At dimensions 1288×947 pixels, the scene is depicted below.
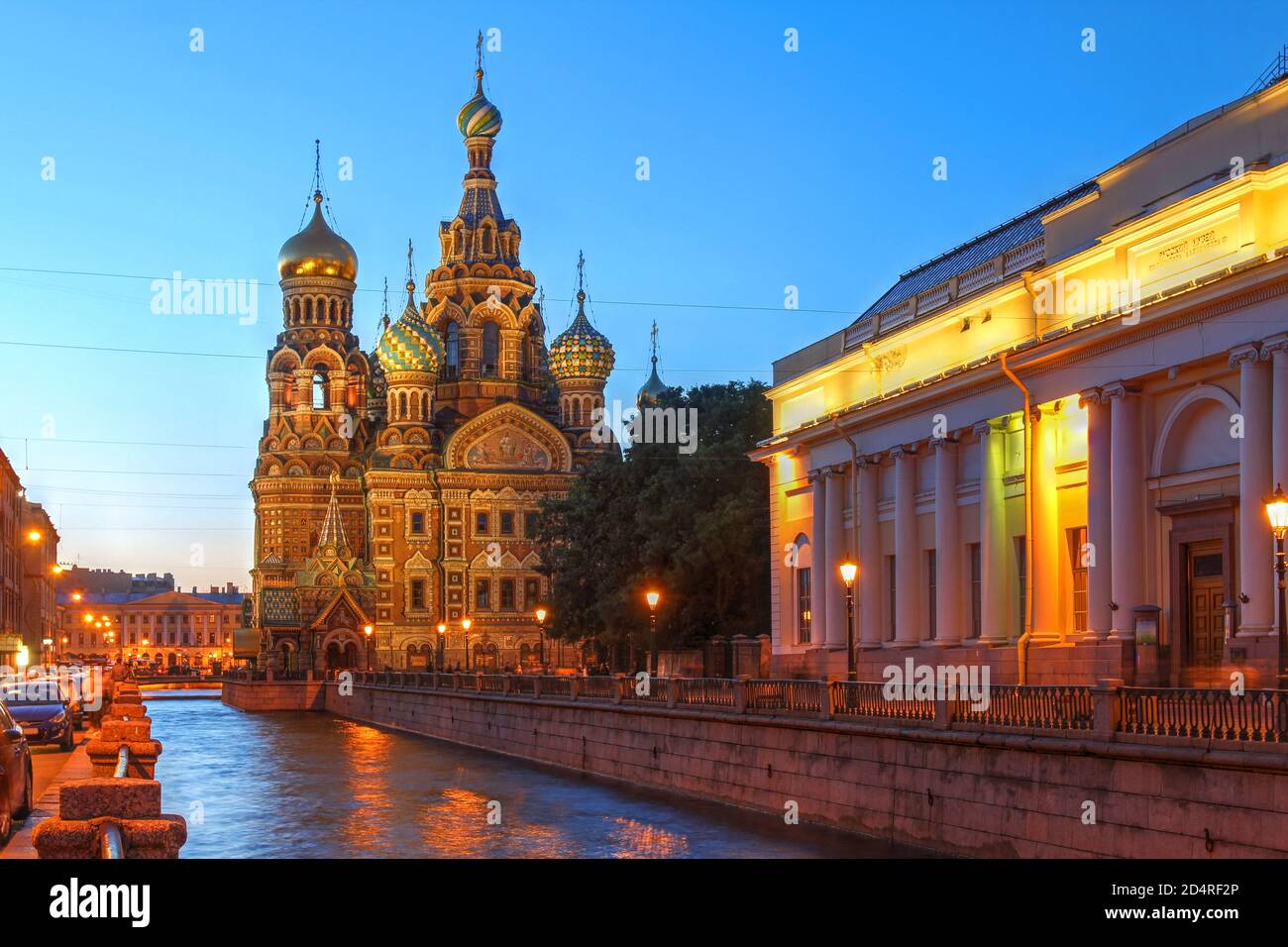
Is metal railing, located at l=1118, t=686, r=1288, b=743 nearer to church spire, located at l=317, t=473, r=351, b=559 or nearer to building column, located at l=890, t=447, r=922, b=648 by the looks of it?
building column, located at l=890, t=447, r=922, b=648

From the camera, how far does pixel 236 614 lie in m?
199

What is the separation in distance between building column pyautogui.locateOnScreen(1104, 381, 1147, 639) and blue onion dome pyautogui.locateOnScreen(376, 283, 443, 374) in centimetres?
7404

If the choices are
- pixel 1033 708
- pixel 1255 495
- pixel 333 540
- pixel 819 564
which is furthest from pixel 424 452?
pixel 1033 708

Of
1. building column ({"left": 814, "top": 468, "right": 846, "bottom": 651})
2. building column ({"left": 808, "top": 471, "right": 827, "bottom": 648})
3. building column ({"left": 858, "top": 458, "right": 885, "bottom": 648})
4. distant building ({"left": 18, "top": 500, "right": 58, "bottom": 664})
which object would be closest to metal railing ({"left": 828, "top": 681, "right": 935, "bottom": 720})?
building column ({"left": 858, "top": 458, "right": 885, "bottom": 648})

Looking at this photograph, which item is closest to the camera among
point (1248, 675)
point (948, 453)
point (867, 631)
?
point (1248, 675)

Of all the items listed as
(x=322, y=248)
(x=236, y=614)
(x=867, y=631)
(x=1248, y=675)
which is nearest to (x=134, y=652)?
(x=236, y=614)

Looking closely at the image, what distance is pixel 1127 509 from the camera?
30875mm

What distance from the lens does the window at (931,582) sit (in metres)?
39.5

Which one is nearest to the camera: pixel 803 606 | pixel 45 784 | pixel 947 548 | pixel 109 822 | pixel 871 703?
pixel 109 822

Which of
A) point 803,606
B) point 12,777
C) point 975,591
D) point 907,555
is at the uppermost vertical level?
point 907,555

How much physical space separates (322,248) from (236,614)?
3961 inches

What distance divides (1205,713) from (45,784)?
17305mm

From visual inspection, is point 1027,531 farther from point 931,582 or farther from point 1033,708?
point 1033,708
